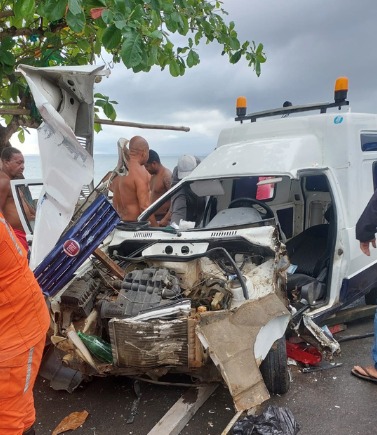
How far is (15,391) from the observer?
1.93 m

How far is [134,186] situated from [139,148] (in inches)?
18.6

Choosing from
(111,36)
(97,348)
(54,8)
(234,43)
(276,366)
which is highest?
(234,43)

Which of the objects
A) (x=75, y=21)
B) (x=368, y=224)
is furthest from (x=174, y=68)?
(x=368, y=224)

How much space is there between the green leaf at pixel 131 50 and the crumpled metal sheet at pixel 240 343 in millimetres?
1750

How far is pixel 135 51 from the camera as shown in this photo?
296 centimetres

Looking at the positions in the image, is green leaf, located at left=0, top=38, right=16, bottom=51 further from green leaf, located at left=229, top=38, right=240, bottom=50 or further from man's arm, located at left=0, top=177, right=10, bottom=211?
green leaf, located at left=229, top=38, right=240, bottom=50

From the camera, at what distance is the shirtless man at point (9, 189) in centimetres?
411

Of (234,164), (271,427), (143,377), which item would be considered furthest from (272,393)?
(234,164)

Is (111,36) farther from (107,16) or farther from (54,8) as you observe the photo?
(54,8)

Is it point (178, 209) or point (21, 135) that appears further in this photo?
point (21, 135)

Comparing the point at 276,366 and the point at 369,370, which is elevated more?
the point at 276,366

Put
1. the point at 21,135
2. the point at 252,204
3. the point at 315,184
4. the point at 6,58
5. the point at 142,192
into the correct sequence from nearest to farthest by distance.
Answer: the point at 6,58 → the point at 252,204 → the point at 142,192 → the point at 315,184 → the point at 21,135

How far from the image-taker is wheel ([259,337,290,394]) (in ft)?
9.95

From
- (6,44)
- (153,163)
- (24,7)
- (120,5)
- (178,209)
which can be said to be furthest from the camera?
(153,163)
